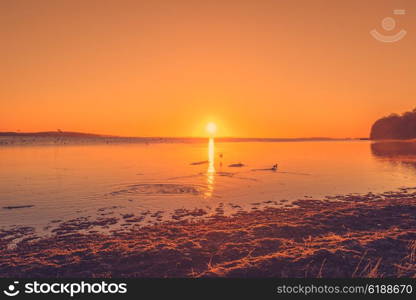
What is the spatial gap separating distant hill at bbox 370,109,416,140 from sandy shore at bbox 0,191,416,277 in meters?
179

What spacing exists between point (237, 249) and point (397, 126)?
662 ft

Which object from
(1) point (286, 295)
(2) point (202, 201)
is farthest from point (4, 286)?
(2) point (202, 201)

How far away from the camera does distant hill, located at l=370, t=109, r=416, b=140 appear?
6097 inches

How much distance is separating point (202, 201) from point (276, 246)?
32.5 ft

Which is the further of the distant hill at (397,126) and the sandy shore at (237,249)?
the distant hill at (397,126)

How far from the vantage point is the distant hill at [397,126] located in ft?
508

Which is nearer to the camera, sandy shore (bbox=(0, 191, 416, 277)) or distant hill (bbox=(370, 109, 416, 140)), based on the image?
sandy shore (bbox=(0, 191, 416, 277))

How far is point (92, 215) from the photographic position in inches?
634

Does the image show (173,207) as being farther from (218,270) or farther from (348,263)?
(348,263)

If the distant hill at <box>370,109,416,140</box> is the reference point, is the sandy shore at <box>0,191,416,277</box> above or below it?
below

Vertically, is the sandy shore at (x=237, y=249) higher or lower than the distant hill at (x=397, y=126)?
lower

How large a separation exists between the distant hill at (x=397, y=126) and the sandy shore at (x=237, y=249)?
178750 mm

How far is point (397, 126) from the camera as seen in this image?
169500 millimetres

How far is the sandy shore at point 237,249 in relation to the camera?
830 centimetres
